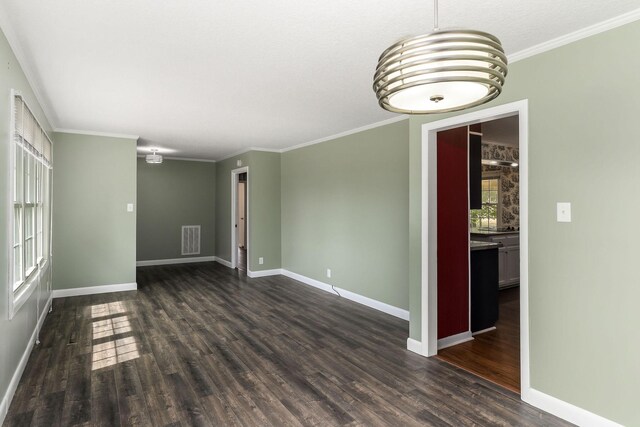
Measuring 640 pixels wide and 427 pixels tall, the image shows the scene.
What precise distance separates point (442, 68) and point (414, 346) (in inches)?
113

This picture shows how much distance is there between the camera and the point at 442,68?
3.63 feet

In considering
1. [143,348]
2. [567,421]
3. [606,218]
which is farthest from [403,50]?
→ [143,348]

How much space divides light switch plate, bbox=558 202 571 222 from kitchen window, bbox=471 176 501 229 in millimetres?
4676

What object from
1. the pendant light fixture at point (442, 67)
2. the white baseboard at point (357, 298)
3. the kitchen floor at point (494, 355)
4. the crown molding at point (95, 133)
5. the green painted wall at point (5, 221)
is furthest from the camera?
the crown molding at point (95, 133)

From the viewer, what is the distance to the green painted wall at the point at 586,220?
2045mm

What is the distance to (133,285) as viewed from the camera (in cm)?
578

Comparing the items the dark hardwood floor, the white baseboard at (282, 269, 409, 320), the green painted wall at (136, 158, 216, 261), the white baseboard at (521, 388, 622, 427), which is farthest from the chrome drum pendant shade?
the green painted wall at (136, 158, 216, 261)

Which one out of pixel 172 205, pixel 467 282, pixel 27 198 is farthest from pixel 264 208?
pixel 467 282

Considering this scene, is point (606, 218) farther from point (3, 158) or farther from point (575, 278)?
point (3, 158)

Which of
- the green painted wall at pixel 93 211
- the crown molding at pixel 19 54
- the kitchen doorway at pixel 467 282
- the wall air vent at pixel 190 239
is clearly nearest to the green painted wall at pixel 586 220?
the kitchen doorway at pixel 467 282

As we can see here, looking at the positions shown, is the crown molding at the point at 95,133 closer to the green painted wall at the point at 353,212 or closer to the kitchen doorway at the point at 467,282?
the green painted wall at the point at 353,212

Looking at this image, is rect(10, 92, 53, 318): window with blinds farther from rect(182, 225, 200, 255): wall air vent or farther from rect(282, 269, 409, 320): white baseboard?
rect(182, 225, 200, 255): wall air vent

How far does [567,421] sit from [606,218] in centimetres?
130

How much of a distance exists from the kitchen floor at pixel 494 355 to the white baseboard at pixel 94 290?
4795mm
